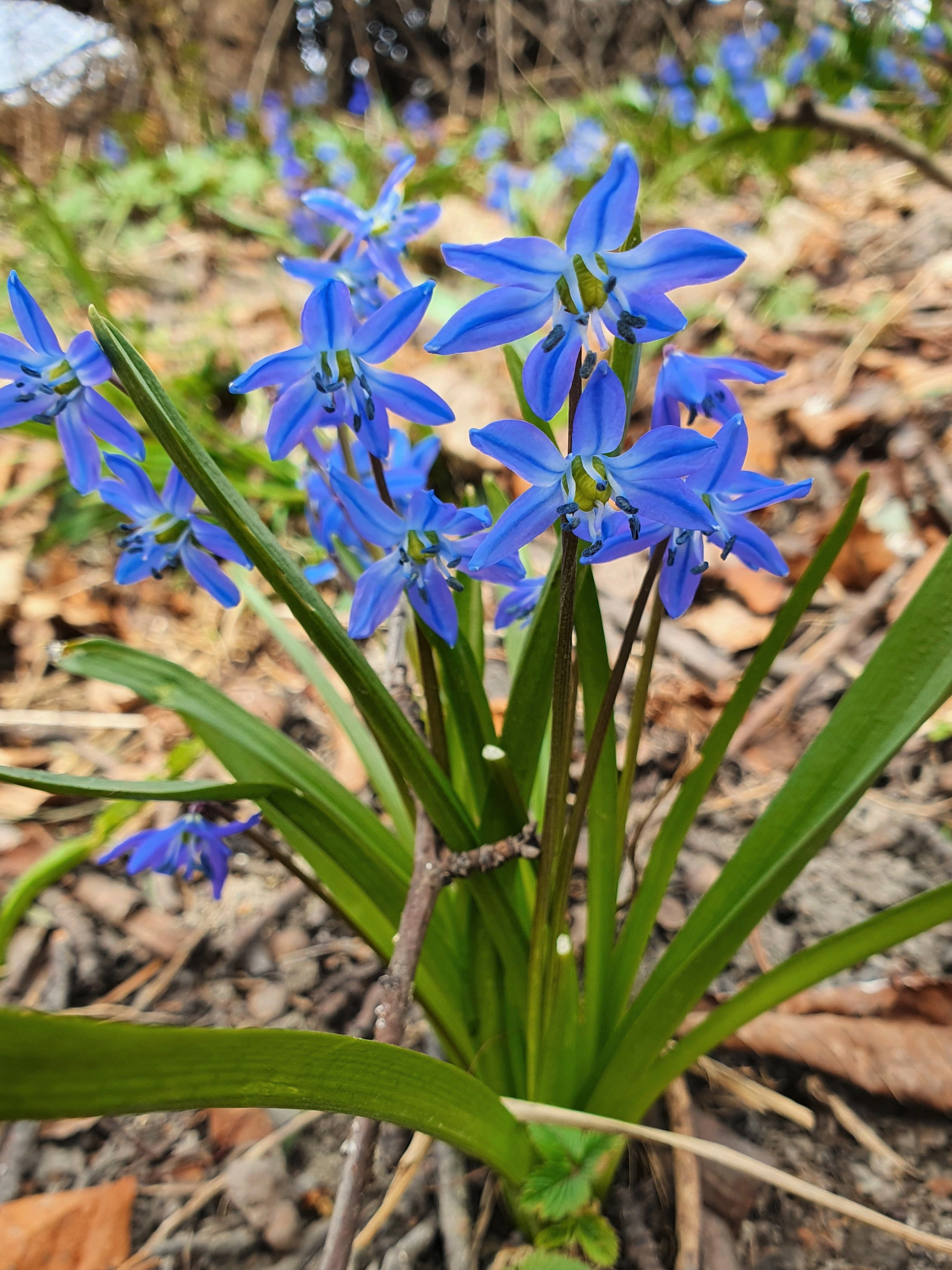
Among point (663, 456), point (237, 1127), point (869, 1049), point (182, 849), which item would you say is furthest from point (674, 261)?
point (237, 1127)

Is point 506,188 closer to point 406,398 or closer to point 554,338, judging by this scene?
point 406,398

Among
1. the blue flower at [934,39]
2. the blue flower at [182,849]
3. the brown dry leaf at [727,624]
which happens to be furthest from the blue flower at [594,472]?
the blue flower at [934,39]

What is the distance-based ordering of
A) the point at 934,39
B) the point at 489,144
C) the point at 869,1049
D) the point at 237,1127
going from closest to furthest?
1. the point at 869,1049
2. the point at 237,1127
3. the point at 934,39
4. the point at 489,144

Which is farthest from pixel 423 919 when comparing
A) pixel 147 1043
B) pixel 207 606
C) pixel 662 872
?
pixel 207 606

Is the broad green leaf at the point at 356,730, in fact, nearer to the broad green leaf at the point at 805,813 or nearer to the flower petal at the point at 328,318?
the broad green leaf at the point at 805,813

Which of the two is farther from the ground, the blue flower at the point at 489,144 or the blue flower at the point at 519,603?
the blue flower at the point at 489,144

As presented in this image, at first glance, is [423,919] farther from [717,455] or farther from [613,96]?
[613,96]

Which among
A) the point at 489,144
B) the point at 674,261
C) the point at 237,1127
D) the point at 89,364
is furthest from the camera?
the point at 489,144
